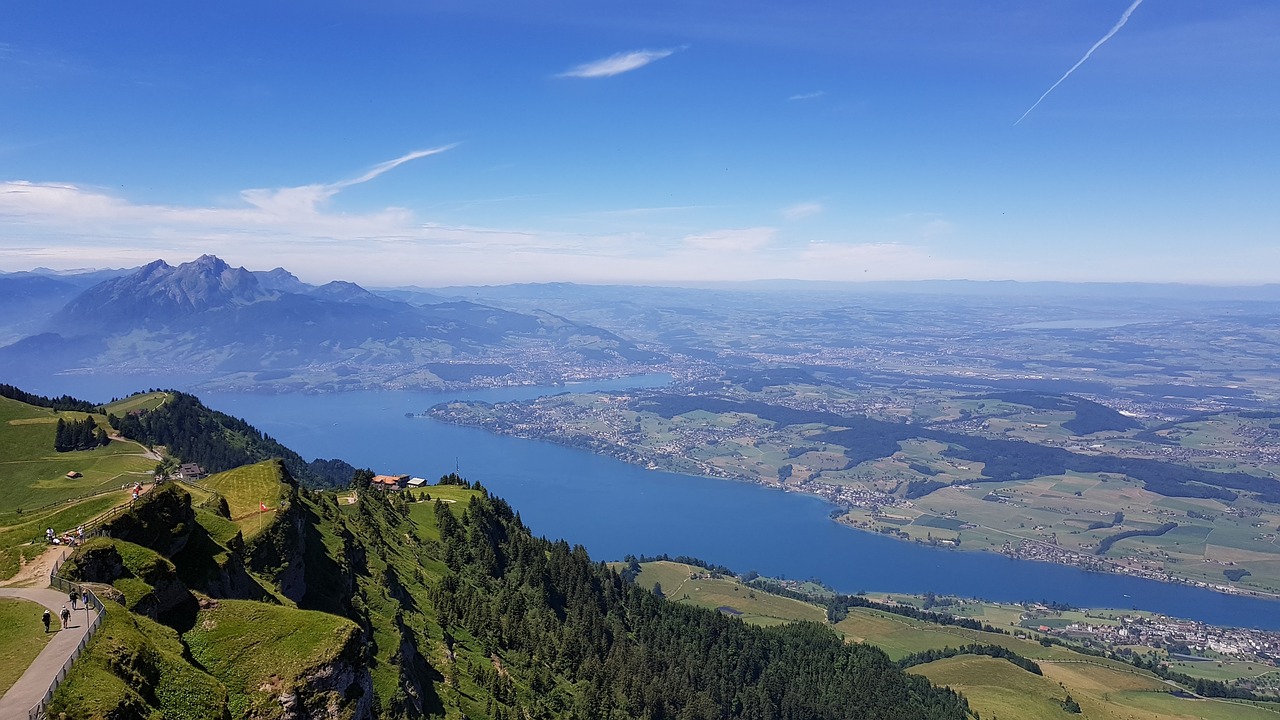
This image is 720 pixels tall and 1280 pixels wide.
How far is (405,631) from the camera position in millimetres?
45750

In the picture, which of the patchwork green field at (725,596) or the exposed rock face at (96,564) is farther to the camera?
the patchwork green field at (725,596)

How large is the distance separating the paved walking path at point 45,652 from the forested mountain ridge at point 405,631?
0.70 metres

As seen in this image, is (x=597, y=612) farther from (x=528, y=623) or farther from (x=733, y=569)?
(x=733, y=569)

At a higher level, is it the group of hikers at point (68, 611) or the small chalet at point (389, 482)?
the group of hikers at point (68, 611)

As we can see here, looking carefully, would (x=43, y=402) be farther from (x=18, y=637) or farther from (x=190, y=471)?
(x=18, y=637)

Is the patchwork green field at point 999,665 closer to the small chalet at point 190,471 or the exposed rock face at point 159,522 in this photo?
the small chalet at point 190,471

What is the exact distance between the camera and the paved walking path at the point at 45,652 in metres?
17.3

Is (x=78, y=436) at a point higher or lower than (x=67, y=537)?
lower

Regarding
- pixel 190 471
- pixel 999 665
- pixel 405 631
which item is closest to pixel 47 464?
pixel 190 471

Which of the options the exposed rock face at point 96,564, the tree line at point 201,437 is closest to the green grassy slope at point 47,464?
the tree line at point 201,437

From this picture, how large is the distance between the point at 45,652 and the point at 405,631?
28205mm

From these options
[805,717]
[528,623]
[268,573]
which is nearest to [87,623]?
[268,573]

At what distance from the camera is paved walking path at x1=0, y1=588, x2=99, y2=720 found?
56.9ft

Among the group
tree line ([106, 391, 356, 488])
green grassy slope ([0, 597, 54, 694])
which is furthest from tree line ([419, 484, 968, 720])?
tree line ([106, 391, 356, 488])
